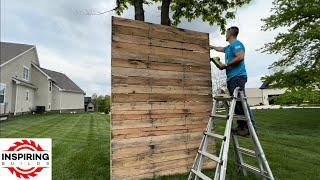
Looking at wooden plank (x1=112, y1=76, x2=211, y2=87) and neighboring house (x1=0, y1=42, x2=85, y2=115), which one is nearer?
wooden plank (x1=112, y1=76, x2=211, y2=87)

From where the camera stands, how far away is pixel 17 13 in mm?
16797

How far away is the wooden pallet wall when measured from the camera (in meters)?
5.04

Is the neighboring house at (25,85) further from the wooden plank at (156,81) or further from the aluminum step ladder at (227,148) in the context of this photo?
the aluminum step ladder at (227,148)

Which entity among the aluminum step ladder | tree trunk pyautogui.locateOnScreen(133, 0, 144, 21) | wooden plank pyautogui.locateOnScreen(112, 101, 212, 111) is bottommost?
the aluminum step ladder

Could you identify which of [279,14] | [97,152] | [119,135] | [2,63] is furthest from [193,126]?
[2,63]

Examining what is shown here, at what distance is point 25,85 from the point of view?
30.0 meters

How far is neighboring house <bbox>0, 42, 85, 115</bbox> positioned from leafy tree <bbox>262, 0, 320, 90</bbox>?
21636 mm

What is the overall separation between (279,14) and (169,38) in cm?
1343

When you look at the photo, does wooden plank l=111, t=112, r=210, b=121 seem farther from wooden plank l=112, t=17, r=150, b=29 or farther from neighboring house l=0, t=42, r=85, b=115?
neighboring house l=0, t=42, r=85, b=115

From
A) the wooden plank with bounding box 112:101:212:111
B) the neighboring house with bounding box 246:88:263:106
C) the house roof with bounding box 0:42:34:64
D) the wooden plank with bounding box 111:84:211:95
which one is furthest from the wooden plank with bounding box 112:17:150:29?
the neighboring house with bounding box 246:88:263:106

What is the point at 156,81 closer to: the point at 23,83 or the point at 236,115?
the point at 236,115

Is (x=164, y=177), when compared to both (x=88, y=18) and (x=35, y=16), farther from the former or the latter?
(x=35, y=16)

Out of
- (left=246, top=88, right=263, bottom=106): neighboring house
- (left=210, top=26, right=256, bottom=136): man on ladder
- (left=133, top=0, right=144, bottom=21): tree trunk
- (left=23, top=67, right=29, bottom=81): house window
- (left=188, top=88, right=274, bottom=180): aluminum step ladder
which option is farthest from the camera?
(left=246, top=88, right=263, bottom=106): neighboring house

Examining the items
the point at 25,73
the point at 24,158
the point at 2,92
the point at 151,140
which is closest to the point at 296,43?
the point at 151,140
